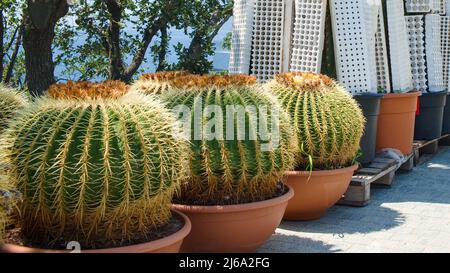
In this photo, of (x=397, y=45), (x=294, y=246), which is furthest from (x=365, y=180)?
(x=397, y=45)

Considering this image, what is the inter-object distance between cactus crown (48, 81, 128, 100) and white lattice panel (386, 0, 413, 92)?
476 centimetres

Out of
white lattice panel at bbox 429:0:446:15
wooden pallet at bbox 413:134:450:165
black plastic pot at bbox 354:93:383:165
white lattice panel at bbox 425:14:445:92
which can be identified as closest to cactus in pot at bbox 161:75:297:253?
black plastic pot at bbox 354:93:383:165

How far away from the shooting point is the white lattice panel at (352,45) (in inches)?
268

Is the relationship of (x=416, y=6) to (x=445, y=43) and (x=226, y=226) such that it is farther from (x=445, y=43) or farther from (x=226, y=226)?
(x=226, y=226)

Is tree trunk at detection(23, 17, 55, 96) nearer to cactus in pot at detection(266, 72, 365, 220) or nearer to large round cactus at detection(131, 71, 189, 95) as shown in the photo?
large round cactus at detection(131, 71, 189, 95)

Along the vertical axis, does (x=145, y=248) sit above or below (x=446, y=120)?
below

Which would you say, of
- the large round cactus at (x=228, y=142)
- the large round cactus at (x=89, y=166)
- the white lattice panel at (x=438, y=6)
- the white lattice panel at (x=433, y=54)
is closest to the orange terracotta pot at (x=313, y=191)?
the large round cactus at (x=228, y=142)

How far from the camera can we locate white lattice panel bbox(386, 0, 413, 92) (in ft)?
25.1

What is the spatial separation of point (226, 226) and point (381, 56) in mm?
4082

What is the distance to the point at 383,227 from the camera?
5320 millimetres

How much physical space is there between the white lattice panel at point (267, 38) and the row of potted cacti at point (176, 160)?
64.2 inches

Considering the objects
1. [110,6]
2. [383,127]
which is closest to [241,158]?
[383,127]

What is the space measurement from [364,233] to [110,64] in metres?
5.26

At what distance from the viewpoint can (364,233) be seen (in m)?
5.14
